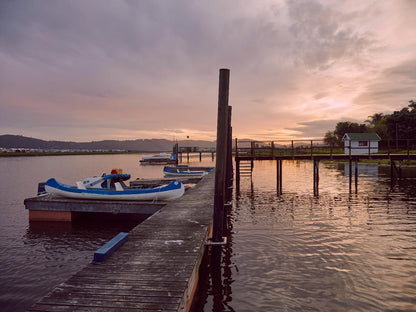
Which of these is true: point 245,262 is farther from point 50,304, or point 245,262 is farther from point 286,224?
point 50,304

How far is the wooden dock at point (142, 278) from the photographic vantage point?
439cm

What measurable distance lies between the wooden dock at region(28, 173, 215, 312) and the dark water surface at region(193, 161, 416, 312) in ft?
4.89

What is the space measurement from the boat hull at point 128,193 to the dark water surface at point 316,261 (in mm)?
3269

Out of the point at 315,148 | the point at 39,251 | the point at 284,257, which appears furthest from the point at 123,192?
the point at 315,148

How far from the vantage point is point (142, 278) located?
526cm

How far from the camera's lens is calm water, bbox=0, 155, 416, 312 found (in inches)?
269

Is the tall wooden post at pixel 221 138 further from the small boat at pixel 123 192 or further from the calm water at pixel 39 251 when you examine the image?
the small boat at pixel 123 192

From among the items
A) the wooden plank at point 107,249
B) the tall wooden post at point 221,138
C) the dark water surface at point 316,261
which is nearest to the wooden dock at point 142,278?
the wooden plank at point 107,249

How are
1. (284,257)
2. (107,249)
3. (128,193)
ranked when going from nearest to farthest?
(107,249)
(284,257)
(128,193)

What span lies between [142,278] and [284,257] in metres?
5.65

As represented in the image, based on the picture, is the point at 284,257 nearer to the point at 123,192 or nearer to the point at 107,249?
the point at 107,249

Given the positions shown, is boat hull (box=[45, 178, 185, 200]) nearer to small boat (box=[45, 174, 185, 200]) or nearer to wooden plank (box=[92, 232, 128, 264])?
small boat (box=[45, 174, 185, 200])

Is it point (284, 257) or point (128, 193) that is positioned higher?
point (128, 193)

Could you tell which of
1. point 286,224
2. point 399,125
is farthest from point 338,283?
point 399,125
